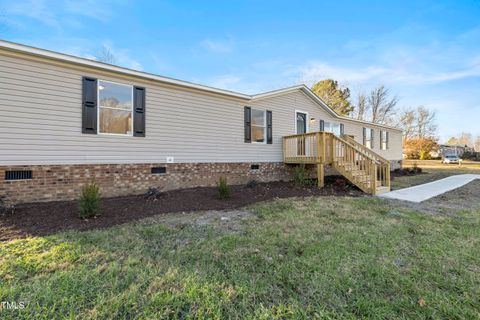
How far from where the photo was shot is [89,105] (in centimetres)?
573

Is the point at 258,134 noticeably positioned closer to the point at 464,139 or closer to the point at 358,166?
the point at 358,166

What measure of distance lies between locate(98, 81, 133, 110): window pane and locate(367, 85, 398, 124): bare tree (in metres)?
33.4

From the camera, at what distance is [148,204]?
17.9 ft

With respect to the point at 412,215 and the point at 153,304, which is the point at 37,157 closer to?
the point at 153,304

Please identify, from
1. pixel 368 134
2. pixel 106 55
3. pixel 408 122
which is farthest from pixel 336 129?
pixel 408 122

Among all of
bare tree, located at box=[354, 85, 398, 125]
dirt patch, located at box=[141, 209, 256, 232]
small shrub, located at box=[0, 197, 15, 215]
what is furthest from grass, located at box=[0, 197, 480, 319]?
bare tree, located at box=[354, 85, 398, 125]

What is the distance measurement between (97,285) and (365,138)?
1632cm

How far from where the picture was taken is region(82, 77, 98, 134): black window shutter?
5.67 metres

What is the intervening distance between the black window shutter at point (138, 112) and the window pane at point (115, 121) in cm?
15

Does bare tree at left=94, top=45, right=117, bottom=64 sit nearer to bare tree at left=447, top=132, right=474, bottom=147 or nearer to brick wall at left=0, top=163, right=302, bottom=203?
brick wall at left=0, top=163, right=302, bottom=203

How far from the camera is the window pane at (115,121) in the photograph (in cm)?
600

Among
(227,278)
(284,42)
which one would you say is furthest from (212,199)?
(284,42)

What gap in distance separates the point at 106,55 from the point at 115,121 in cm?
1790

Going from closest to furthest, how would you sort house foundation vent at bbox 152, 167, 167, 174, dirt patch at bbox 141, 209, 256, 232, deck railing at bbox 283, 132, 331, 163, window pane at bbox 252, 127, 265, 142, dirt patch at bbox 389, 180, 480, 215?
dirt patch at bbox 141, 209, 256, 232, dirt patch at bbox 389, 180, 480, 215, house foundation vent at bbox 152, 167, 167, 174, deck railing at bbox 283, 132, 331, 163, window pane at bbox 252, 127, 265, 142
